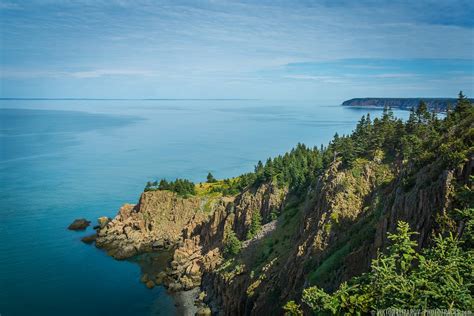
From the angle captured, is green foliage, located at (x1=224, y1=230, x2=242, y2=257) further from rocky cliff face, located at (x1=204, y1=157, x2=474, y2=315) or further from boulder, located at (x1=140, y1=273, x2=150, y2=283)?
boulder, located at (x1=140, y1=273, x2=150, y2=283)

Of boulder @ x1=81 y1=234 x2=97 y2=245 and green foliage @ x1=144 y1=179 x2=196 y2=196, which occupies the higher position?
green foliage @ x1=144 y1=179 x2=196 y2=196

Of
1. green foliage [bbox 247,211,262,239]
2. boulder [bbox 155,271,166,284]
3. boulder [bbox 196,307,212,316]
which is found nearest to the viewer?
boulder [bbox 196,307,212,316]

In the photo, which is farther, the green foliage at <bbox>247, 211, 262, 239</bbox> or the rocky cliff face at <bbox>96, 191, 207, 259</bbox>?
the rocky cliff face at <bbox>96, 191, 207, 259</bbox>

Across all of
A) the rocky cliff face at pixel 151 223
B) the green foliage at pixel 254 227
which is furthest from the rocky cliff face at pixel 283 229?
the green foliage at pixel 254 227

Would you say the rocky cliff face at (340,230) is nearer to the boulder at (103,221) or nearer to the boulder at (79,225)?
the boulder at (103,221)

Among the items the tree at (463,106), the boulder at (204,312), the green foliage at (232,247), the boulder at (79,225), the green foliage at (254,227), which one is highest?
the tree at (463,106)

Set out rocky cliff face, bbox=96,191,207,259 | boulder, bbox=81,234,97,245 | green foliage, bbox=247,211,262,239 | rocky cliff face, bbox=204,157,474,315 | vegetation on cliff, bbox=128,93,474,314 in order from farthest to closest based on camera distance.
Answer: boulder, bbox=81,234,97,245 → rocky cliff face, bbox=96,191,207,259 → green foliage, bbox=247,211,262,239 → rocky cliff face, bbox=204,157,474,315 → vegetation on cliff, bbox=128,93,474,314

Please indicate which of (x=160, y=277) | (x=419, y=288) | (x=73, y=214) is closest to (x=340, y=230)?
(x=419, y=288)

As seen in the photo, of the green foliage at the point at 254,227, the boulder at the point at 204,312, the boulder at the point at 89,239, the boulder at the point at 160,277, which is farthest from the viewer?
the boulder at the point at 89,239

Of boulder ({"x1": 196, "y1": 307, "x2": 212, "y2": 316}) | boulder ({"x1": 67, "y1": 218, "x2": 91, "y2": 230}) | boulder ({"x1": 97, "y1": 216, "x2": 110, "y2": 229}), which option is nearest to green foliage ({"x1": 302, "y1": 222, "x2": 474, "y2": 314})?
boulder ({"x1": 196, "y1": 307, "x2": 212, "y2": 316})

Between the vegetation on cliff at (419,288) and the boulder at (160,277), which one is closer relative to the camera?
the vegetation on cliff at (419,288)

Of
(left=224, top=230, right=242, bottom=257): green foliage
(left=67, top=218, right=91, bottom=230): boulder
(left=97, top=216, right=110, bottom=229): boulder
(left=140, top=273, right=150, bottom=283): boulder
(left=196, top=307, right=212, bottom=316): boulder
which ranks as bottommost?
(left=140, top=273, right=150, bottom=283): boulder

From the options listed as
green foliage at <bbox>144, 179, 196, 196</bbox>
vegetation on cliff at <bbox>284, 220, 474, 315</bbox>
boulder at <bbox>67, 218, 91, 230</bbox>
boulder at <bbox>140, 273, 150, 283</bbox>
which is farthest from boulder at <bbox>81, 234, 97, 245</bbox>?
vegetation on cliff at <bbox>284, 220, 474, 315</bbox>

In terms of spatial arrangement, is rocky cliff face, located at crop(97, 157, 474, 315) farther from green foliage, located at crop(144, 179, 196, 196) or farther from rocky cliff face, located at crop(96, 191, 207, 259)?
green foliage, located at crop(144, 179, 196, 196)
